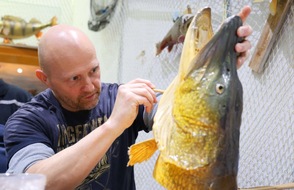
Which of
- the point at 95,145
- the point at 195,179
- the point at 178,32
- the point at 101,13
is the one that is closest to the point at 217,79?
the point at 195,179

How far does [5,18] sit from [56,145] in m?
3.31

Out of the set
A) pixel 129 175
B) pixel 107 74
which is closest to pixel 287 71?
pixel 129 175

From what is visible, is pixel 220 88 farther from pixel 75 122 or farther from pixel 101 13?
pixel 101 13

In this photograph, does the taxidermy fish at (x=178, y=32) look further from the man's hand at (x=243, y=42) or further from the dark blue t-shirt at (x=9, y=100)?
the dark blue t-shirt at (x=9, y=100)

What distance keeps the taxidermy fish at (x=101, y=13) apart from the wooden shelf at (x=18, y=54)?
0.91m

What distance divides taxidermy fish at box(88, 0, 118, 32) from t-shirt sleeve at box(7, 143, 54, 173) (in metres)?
2.50

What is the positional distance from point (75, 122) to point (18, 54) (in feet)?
10.4

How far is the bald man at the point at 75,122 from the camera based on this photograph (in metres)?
1.13

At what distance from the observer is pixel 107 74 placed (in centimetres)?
385

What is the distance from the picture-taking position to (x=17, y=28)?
4273mm

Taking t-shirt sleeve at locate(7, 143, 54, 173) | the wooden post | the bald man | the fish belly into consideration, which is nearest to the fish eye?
the fish belly

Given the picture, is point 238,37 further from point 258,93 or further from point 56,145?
point 258,93

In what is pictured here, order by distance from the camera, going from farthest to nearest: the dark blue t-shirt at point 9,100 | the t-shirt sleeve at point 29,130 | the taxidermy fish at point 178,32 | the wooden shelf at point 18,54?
the wooden shelf at point 18,54 < the dark blue t-shirt at point 9,100 < the taxidermy fish at point 178,32 < the t-shirt sleeve at point 29,130

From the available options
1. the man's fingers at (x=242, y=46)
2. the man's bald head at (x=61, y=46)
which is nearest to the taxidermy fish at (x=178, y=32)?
the man's bald head at (x=61, y=46)
